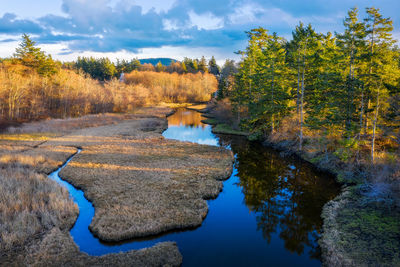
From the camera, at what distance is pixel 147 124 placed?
5066cm

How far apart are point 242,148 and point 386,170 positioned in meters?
19.8

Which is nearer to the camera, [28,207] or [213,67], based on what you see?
[28,207]

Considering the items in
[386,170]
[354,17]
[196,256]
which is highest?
[354,17]

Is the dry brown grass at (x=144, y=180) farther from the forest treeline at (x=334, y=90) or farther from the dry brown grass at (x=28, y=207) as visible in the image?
the forest treeline at (x=334, y=90)

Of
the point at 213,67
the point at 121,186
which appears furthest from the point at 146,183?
the point at 213,67

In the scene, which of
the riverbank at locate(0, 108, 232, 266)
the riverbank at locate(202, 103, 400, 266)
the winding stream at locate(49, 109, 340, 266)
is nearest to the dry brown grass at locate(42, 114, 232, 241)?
the riverbank at locate(0, 108, 232, 266)

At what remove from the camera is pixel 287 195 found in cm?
1873

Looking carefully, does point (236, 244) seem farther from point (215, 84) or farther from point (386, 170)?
point (215, 84)

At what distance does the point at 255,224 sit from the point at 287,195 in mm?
5308

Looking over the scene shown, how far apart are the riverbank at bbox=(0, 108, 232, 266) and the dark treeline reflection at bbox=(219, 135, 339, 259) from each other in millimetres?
2950

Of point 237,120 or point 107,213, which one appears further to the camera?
point 237,120

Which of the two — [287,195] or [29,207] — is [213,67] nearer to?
[287,195]

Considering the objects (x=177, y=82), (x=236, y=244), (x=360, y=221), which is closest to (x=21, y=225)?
(x=236, y=244)

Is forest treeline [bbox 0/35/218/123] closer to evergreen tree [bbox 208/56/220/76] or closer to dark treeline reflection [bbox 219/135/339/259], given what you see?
dark treeline reflection [bbox 219/135/339/259]
